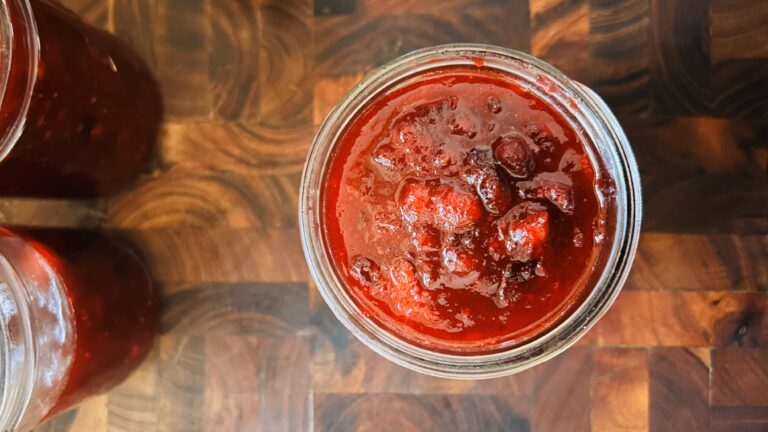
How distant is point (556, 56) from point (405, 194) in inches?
17.2

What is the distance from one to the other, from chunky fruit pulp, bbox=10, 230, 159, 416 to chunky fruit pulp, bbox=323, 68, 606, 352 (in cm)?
41

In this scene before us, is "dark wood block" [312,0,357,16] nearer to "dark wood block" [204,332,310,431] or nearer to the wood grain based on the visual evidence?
the wood grain

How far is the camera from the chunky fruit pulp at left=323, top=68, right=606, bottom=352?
912mm

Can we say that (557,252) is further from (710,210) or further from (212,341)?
(212,341)

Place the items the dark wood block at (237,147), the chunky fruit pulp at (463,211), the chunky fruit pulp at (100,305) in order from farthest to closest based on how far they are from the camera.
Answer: the dark wood block at (237,147), the chunky fruit pulp at (100,305), the chunky fruit pulp at (463,211)

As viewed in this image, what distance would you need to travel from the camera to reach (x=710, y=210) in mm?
1180

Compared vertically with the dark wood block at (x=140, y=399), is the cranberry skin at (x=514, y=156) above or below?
above

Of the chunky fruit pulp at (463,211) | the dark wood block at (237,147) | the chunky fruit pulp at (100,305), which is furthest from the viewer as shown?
the dark wood block at (237,147)

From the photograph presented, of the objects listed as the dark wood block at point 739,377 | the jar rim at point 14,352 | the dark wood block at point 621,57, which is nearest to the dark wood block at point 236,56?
the jar rim at point 14,352

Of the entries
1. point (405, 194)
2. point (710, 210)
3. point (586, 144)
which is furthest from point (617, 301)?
point (405, 194)

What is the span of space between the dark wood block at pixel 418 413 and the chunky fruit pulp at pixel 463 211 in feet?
0.88

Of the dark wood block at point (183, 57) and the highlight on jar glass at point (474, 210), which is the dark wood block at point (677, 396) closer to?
the highlight on jar glass at point (474, 210)

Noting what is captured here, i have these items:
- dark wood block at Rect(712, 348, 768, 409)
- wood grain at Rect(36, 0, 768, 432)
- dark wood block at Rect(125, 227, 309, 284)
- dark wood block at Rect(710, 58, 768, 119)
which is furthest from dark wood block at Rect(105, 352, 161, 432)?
dark wood block at Rect(710, 58, 768, 119)

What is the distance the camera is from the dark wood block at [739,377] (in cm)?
118
